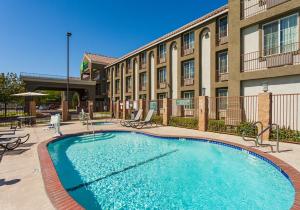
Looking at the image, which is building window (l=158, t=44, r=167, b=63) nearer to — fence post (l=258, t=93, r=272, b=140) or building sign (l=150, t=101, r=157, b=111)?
building sign (l=150, t=101, r=157, b=111)

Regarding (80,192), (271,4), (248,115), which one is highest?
(271,4)

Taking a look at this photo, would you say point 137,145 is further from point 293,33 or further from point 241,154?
point 293,33

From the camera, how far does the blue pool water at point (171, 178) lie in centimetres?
484

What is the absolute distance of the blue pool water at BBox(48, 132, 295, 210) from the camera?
4.84 m

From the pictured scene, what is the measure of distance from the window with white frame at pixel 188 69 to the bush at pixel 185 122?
673cm

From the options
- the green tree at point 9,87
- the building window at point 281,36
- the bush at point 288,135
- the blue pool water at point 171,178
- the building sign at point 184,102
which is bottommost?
the blue pool water at point 171,178

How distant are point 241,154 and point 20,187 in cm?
831

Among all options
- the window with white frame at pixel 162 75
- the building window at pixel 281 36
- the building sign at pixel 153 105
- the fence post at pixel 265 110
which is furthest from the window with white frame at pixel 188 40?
the fence post at pixel 265 110

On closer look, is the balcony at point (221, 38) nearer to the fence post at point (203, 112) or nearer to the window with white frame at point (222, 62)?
the window with white frame at point (222, 62)

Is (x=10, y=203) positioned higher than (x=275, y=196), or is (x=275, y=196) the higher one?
(x=10, y=203)

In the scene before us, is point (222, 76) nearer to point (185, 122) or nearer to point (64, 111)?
point (185, 122)

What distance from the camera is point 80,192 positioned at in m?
5.30

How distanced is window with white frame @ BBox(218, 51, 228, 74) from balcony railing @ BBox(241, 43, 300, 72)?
3191 millimetres

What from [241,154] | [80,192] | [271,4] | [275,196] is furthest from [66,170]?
[271,4]
